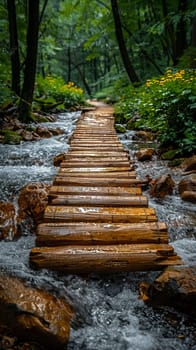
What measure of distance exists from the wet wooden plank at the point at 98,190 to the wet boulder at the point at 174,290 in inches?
51.8

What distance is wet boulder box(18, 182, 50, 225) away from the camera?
3.35 m

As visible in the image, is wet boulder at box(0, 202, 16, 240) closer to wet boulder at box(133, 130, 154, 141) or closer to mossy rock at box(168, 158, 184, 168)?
mossy rock at box(168, 158, 184, 168)

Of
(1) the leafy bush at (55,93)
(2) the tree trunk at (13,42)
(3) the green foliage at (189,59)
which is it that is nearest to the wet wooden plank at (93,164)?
(2) the tree trunk at (13,42)

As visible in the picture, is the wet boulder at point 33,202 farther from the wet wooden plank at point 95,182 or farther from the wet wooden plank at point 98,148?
the wet wooden plank at point 98,148

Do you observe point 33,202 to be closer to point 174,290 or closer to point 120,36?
point 174,290

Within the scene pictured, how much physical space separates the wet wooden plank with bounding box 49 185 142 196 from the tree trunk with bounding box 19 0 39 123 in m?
5.64

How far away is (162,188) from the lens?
403 cm

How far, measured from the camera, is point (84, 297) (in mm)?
2291

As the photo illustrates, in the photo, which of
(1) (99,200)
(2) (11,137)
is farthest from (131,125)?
(1) (99,200)

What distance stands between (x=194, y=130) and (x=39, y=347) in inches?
180

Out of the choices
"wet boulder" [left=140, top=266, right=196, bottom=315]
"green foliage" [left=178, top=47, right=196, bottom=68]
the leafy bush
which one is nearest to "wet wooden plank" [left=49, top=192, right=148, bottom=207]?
"wet boulder" [left=140, top=266, right=196, bottom=315]

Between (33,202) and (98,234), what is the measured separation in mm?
1176

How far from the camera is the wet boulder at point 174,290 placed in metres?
2.09

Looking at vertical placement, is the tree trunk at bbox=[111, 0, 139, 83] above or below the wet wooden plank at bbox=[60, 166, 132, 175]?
above
